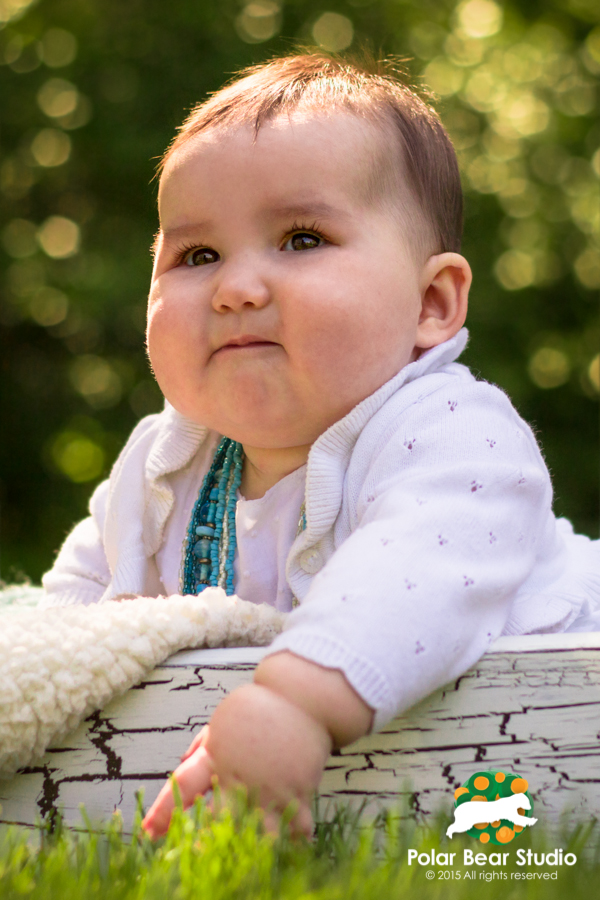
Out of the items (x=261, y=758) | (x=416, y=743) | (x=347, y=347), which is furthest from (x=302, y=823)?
(x=347, y=347)

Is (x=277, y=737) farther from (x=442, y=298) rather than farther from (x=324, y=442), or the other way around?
(x=442, y=298)

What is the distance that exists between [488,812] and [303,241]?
746mm

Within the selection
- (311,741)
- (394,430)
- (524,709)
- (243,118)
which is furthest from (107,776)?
(243,118)

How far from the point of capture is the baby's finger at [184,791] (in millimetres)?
787

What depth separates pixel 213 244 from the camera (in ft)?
4.00

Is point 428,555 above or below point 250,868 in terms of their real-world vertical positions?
above

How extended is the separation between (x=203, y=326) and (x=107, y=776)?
605 millimetres

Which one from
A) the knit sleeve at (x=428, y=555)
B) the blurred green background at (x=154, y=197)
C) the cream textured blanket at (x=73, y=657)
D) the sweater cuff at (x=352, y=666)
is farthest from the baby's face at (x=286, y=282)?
the blurred green background at (x=154, y=197)

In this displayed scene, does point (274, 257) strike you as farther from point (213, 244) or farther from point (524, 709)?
point (524, 709)

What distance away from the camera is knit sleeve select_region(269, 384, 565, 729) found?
0.81 metres

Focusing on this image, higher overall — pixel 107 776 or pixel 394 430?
pixel 394 430

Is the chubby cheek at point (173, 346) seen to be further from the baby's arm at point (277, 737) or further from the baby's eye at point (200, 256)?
the baby's arm at point (277, 737)

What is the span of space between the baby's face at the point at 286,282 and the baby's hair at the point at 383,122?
0.03 m

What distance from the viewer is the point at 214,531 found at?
4.51ft
